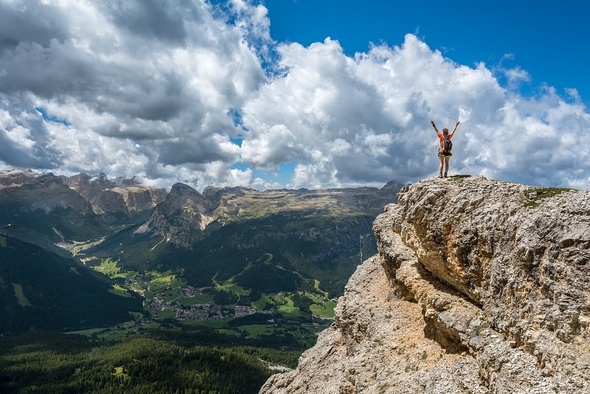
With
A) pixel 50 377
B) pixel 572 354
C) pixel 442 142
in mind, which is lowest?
pixel 50 377

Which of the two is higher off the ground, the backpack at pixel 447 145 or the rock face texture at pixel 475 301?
the backpack at pixel 447 145

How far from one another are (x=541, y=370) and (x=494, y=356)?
120 inches

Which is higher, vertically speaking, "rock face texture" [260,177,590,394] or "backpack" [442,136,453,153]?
"backpack" [442,136,453,153]

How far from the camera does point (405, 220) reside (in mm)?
38969

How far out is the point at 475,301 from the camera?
2841cm

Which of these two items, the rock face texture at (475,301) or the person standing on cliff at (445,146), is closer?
the rock face texture at (475,301)

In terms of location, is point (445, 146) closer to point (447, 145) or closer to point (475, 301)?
point (447, 145)

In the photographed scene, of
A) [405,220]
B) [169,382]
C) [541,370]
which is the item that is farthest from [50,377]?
[541,370]

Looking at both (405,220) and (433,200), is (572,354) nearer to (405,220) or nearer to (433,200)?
(433,200)

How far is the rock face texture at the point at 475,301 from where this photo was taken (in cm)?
1952

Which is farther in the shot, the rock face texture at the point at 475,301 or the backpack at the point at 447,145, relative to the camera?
the backpack at the point at 447,145

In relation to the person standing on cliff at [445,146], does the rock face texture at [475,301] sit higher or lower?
lower

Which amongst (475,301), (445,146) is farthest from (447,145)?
(475,301)

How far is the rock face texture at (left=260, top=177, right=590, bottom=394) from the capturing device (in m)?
19.5
